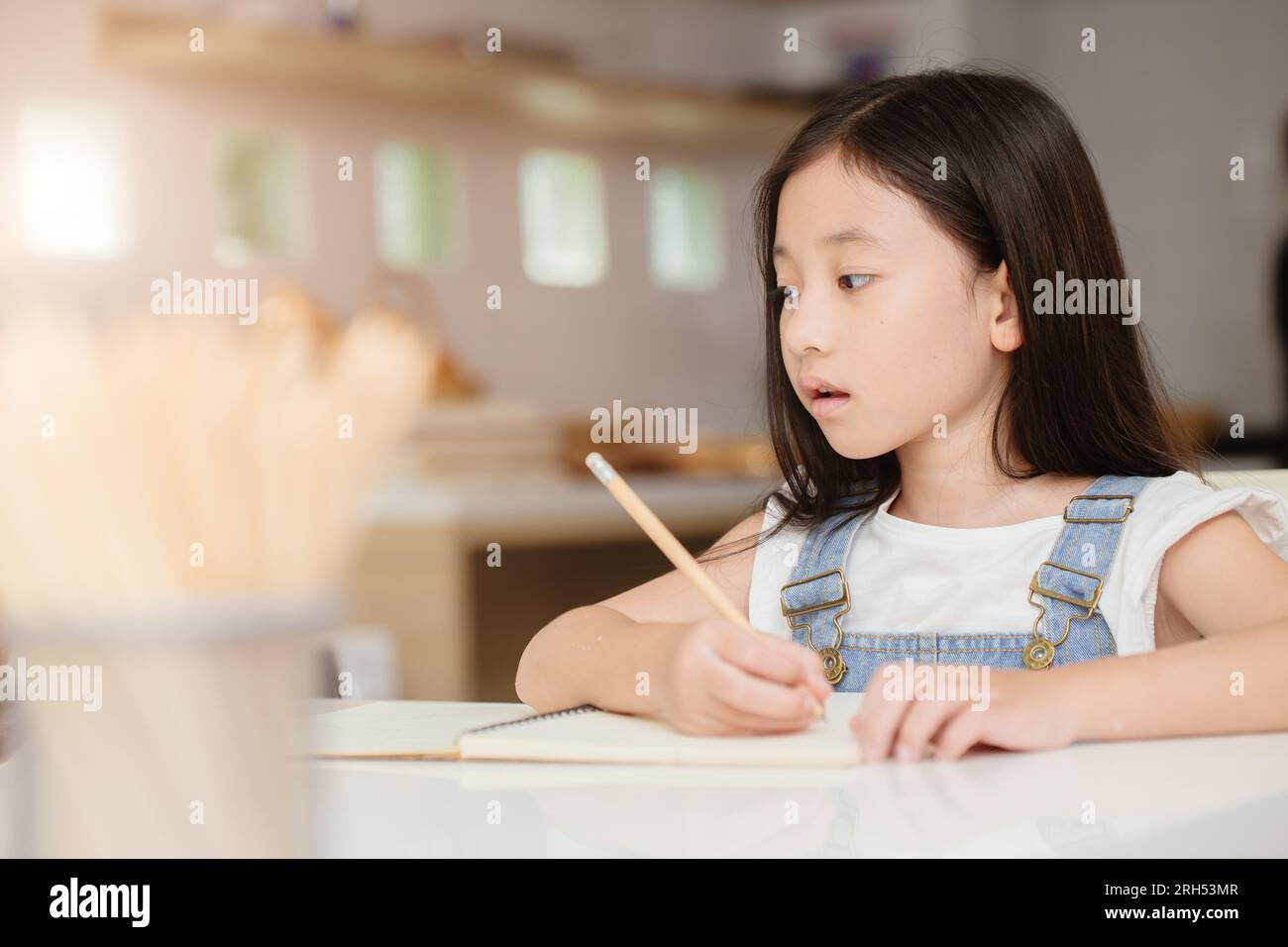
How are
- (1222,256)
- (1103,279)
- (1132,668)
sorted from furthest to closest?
(1222,256)
(1103,279)
(1132,668)

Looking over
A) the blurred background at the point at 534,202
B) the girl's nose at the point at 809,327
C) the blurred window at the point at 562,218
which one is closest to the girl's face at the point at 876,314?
the girl's nose at the point at 809,327

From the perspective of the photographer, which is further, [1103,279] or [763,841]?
[1103,279]

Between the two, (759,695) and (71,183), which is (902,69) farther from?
(759,695)

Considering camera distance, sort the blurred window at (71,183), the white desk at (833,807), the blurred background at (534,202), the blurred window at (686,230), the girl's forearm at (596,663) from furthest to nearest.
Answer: the blurred window at (686,230) < the blurred window at (71,183) < the blurred background at (534,202) < the girl's forearm at (596,663) < the white desk at (833,807)

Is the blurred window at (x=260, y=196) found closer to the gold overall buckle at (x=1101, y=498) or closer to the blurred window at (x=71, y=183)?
the blurred window at (x=71, y=183)

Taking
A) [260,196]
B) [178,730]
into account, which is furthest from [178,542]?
[260,196]

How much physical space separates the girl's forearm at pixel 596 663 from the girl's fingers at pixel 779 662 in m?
0.10

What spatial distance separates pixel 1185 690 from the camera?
717 millimetres

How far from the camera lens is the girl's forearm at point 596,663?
803mm

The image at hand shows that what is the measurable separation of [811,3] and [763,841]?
428cm

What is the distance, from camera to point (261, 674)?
27 cm

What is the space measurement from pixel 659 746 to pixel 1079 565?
1.61 ft
